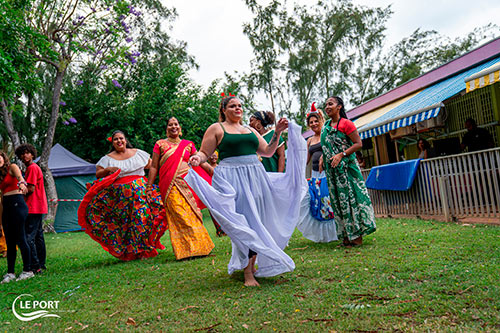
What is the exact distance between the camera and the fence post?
7.71 m

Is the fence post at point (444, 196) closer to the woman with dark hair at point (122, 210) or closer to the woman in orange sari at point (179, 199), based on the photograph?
the woman in orange sari at point (179, 199)

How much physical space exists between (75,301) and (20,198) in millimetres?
2382

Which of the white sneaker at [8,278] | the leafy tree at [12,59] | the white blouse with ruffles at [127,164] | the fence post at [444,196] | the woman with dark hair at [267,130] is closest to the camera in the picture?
the white sneaker at [8,278]

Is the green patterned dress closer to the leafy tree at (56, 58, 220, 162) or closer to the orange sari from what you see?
the orange sari

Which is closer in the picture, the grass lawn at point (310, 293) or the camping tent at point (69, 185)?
the grass lawn at point (310, 293)

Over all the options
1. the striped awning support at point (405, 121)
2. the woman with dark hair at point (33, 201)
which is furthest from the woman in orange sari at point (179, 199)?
the striped awning support at point (405, 121)

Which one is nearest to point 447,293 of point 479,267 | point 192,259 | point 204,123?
point 479,267

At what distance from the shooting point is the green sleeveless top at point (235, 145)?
420 centimetres

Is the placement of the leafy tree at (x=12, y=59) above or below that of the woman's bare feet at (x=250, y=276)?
above

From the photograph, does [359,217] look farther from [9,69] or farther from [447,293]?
[9,69]

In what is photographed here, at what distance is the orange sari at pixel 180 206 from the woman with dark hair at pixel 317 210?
150 centimetres

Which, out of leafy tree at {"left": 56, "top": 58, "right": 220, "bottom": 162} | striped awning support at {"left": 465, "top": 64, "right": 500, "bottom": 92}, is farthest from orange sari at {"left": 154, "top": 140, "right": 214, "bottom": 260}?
leafy tree at {"left": 56, "top": 58, "right": 220, "bottom": 162}

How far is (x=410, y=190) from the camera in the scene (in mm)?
9039

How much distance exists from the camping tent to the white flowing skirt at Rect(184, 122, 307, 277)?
14.1m
